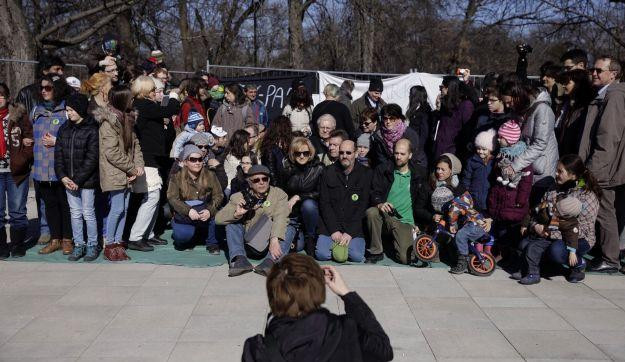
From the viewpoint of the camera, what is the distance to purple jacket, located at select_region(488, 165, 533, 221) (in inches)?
266

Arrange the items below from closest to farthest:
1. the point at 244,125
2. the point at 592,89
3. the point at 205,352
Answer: the point at 205,352 → the point at 592,89 → the point at 244,125

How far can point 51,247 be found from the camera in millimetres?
7113

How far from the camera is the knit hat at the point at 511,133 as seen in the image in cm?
677

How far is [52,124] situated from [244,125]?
2560mm

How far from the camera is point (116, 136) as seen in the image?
6.74 m

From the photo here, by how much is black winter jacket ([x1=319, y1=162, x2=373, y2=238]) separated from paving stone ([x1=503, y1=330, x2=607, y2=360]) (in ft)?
7.62

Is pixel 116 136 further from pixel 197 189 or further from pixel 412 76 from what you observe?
pixel 412 76

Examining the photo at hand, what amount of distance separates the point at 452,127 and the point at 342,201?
188cm

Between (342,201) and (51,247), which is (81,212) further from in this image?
(342,201)

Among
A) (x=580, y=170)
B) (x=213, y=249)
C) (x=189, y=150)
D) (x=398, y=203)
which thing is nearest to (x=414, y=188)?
(x=398, y=203)

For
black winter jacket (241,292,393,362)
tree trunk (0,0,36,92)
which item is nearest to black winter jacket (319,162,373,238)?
black winter jacket (241,292,393,362)

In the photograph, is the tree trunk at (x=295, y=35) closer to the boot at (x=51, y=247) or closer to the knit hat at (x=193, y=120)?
the knit hat at (x=193, y=120)

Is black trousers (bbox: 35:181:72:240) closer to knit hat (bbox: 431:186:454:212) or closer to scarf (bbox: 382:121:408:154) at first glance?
scarf (bbox: 382:121:408:154)

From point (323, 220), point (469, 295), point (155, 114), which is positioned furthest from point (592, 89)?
point (155, 114)
